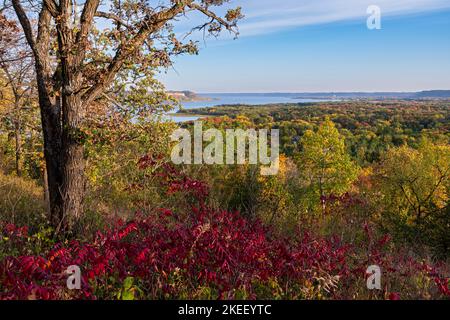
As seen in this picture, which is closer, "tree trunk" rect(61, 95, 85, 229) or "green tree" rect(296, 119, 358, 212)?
"tree trunk" rect(61, 95, 85, 229)

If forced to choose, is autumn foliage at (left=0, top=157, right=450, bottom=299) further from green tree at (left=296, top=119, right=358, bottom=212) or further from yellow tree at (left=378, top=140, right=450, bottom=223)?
green tree at (left=296, top=119, right=358, bottom=212)

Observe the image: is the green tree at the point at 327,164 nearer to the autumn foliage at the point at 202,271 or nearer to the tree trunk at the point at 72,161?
the tree trunk at the point at 72,161

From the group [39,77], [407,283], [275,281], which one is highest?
[39,77]

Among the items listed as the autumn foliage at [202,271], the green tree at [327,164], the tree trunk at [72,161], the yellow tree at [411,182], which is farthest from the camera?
the green tree at [327,164]

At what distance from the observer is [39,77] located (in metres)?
5.95

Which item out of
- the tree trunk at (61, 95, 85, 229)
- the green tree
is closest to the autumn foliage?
the tree trunk at (61, 95, 85, 229)

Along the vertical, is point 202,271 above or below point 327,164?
above

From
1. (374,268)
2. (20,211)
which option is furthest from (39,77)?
(374,268)

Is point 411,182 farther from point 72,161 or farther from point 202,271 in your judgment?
point 202,271

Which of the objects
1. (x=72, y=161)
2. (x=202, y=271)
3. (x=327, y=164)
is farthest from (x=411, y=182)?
(x=202, y=271)

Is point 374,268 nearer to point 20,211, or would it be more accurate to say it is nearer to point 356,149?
point 20,211

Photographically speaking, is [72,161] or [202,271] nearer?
[202,271]

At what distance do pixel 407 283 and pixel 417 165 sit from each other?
18.7m

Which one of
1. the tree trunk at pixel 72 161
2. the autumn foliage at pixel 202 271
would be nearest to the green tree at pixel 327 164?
the tree trunk at pixel 72 161
